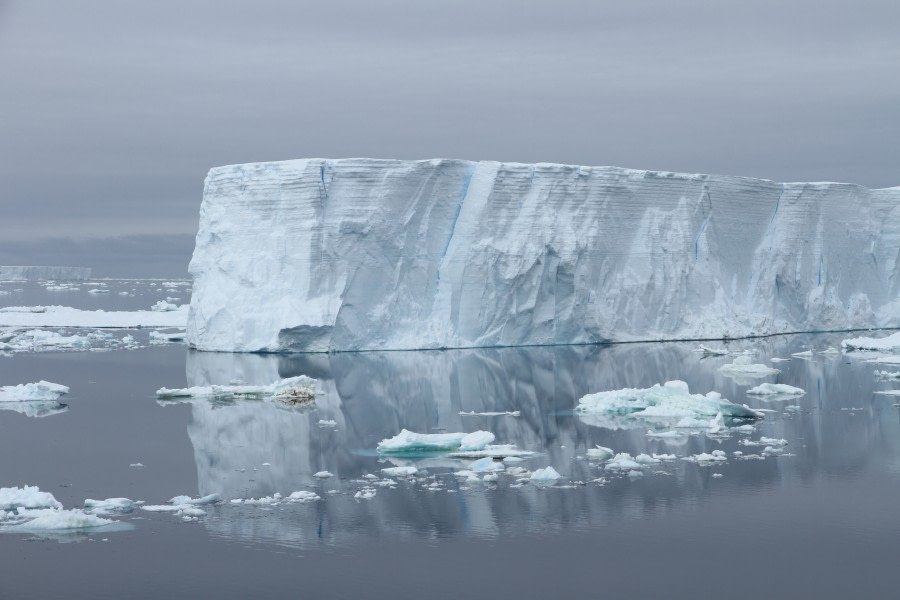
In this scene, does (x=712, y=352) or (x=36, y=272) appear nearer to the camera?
(x=712, y=352)

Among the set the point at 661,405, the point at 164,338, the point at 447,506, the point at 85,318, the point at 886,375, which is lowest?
the point at 447,506

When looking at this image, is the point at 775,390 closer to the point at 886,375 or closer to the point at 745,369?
the point at 745,369

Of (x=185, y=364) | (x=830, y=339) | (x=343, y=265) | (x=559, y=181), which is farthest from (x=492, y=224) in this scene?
(x=830, y=339)

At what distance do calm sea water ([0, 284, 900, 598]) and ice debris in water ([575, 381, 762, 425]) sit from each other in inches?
15.4

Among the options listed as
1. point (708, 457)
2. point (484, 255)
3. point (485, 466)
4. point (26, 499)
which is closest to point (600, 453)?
point (708, 457)

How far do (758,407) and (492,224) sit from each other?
24.8 ft

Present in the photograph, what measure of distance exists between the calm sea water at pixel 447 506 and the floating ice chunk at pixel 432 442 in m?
0.27

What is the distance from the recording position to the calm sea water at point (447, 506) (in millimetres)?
6230

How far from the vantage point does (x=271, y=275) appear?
18.1 meters

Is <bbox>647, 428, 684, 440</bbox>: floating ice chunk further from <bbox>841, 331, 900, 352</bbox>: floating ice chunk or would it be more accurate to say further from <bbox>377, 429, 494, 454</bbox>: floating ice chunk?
<bbox>841, 331, 900, 352</bbox>: floating ice chunk

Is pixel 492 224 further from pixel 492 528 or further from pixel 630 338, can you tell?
pixel 492 528

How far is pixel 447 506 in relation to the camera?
25.5 feet

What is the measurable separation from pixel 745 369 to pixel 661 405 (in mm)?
4043

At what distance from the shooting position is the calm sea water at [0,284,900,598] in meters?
6.23
